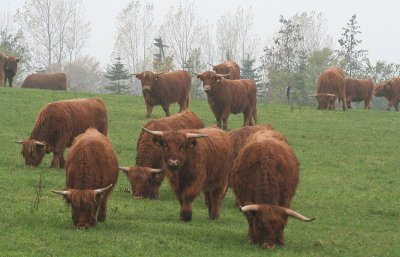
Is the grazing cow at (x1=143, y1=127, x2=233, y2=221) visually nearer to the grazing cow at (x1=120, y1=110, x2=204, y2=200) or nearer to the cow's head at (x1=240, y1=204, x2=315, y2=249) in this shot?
the cow's head at (x1=240, y1=204, x2=315, y2=249)

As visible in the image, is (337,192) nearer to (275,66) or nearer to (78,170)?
(78,170)

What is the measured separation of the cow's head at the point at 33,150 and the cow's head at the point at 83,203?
5.86m

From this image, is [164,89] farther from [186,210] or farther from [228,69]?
[186,210]

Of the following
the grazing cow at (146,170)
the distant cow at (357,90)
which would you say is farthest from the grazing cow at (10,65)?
the grazing cow at (146,170)

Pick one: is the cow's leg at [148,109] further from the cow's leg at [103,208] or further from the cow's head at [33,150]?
the cow's leg at [103,208]

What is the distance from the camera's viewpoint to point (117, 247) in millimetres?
7590

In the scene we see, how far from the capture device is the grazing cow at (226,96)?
2172cm

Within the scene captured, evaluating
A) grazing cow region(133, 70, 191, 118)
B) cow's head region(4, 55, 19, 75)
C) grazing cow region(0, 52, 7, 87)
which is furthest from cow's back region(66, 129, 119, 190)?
cow's head region(4, 55, 19, 75)

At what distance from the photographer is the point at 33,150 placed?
45.9 feet

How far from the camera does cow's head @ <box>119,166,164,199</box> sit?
11477 mm

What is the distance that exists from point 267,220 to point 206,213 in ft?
10.5

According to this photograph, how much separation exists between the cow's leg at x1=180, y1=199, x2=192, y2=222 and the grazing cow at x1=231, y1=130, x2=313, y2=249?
1.02 metres

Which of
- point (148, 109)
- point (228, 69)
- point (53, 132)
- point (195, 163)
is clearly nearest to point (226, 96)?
point (148, 109)

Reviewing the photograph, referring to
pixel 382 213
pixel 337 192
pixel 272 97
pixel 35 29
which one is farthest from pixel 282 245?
pixel 35 29
